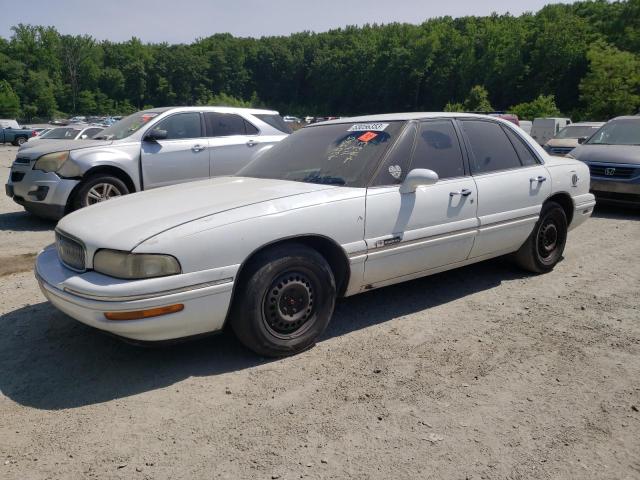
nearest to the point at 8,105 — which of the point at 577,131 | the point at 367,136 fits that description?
the point at 577,131

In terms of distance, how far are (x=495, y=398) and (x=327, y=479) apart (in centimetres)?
116

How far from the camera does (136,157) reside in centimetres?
736

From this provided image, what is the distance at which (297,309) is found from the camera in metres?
3.44

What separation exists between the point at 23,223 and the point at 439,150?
20.7 ft

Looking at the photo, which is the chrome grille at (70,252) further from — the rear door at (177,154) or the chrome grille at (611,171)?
the chrome grille at (611,171)

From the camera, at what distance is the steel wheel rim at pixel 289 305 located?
3305 millimetres

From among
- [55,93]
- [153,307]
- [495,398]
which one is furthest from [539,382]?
[55,93]

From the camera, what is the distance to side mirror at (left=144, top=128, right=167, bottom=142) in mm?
7332

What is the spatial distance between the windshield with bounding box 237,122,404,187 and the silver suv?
3353mm

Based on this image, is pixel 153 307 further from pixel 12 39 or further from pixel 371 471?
pixel 12 39

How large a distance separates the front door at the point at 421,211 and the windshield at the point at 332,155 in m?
0.13

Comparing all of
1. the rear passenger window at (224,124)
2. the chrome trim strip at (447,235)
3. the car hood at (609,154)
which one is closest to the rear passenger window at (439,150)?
the chrome trim strip at (447,235)

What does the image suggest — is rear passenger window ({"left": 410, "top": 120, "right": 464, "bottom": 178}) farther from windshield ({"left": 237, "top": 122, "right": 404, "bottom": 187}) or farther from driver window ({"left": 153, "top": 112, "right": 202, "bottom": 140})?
driver window ({"left": 153, "top": 112, "right": 202, "bottom": 140})

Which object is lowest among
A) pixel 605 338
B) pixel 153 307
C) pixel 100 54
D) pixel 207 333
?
pixel 605 338
